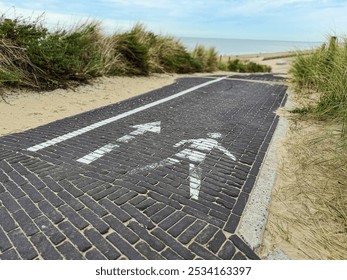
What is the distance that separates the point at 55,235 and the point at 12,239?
355 mm

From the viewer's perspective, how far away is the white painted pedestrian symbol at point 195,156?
3.36 m

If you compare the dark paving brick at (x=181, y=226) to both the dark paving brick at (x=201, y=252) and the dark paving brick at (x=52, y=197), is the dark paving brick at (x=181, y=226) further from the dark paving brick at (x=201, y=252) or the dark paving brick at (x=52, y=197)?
the dark paving brick at (x=52, y=197)

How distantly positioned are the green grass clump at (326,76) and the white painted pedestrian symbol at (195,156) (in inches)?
81.6

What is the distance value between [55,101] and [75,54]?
2.46m

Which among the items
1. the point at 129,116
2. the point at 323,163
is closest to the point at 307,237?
the point at 323,163

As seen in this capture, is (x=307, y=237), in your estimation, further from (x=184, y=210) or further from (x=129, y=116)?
(x=129, y=116)

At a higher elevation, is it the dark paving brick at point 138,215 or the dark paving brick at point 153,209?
the dark paving brick at point 153,209

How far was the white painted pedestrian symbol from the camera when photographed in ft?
11.0

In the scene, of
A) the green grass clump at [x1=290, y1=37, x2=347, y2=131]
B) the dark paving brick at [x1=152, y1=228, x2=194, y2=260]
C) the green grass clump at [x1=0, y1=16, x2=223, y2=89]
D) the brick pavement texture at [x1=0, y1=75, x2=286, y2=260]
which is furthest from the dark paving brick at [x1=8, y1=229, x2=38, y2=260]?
the green grass clump at [x1=0, y1=16, x2=223, y2=89]

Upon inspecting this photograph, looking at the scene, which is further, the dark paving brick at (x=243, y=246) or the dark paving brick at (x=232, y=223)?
the dark paving brick at (x=232, y=223)

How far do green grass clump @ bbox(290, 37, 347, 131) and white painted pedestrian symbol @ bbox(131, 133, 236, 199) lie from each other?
6.80 feet

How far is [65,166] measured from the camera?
3582mm

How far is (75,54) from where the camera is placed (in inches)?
335

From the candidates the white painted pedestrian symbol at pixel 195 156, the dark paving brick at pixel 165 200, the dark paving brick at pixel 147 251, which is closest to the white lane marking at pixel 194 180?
the white painted pedestrian symbol at pixel 195 156
